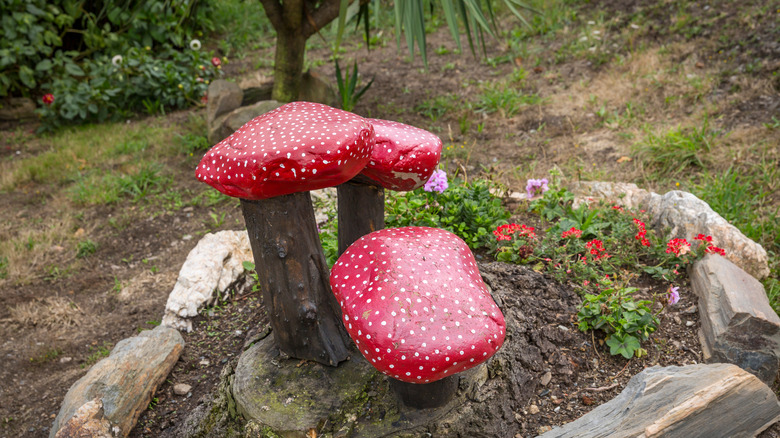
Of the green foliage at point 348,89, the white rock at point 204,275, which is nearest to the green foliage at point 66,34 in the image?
the green foliage at point 348,89

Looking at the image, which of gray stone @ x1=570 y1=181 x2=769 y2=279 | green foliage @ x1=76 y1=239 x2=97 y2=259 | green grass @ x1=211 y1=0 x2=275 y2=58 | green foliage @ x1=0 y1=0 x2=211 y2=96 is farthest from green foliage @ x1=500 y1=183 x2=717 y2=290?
green grass @ x1=211 y1=0 x2=275 y2=58

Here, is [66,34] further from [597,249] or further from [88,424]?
[597,249]

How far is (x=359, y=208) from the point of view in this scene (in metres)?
2.25

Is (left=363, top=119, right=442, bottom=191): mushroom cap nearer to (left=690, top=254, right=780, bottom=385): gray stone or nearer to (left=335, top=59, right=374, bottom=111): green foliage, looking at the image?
(left=690, top=254, right=780, bottom=385): gray stone

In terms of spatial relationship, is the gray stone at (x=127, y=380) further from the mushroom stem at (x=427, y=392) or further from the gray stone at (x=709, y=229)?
the gray stone at (x=709, y=229)

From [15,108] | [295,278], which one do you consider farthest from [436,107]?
[15,108]

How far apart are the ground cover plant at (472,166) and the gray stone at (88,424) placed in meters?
0.20

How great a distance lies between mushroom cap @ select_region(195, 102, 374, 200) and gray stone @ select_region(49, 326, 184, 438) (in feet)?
4.09

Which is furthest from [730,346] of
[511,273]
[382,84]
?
[382,84]

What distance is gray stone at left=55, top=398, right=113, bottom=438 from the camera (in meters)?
2.25

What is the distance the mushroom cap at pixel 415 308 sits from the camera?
161 cm

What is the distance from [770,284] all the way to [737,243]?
0.27 meters

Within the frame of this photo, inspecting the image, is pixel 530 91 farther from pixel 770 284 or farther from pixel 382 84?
pixel 770 284

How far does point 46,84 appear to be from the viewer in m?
6.04
